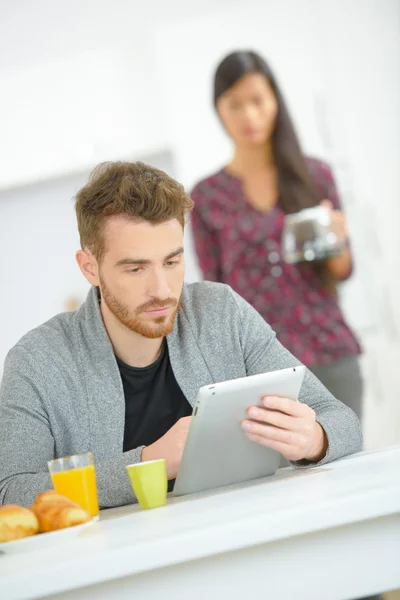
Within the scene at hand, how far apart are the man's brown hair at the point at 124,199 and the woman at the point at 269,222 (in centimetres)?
156

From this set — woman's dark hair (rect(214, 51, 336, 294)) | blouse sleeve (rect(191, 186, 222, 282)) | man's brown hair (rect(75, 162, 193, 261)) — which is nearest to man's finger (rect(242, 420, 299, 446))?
man's brown hair (rect(75, 162, 193, 261))

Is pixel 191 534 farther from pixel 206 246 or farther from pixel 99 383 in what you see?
pixel 206 246

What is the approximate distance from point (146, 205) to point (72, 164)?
2391 mm

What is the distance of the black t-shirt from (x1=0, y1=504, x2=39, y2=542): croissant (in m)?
0.56

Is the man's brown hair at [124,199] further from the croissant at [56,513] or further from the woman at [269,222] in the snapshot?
the woman at [269,222]

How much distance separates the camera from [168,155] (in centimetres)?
390

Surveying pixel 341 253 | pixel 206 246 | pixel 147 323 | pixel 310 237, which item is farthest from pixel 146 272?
pixel 341 253

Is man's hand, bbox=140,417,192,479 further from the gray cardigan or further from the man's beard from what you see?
the man's beard

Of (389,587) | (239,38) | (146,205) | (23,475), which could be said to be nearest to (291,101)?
(239,38)

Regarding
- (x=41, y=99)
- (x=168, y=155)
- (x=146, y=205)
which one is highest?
(x=41, y=99)

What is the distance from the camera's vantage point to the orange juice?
1.15m

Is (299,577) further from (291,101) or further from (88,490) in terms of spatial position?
(291,101)

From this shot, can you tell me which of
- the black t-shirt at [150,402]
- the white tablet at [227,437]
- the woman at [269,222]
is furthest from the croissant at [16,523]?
the woman at [269,222]

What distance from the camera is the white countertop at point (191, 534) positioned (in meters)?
0.77
